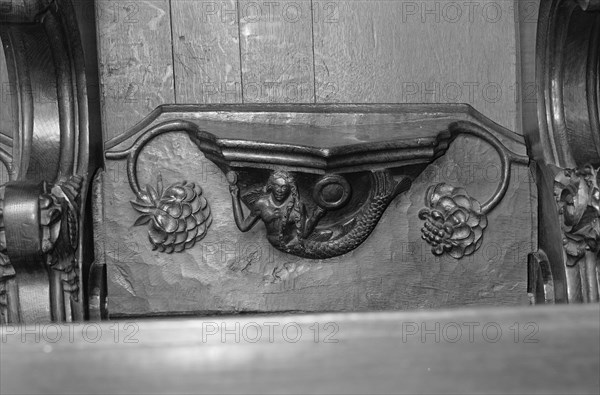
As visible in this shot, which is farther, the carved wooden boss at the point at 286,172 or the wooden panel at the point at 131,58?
the wooden panel at the point at 131,58

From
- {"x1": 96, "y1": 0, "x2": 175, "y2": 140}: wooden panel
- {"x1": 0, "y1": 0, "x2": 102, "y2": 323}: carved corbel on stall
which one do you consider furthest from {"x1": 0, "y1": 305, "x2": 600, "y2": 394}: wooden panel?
{"x1": 96, "y1": 0, "x2": 175, "y2": 140}: wooden panel

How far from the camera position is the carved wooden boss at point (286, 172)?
1.18m

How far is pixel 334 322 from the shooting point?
3.45 ft

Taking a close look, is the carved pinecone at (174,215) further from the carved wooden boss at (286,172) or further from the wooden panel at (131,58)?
the wooden panel at (131,58)

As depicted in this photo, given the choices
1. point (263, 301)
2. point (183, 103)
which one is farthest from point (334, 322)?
point (183, 103)

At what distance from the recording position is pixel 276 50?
4.38ft

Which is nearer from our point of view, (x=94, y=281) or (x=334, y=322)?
(x=334, y=322)

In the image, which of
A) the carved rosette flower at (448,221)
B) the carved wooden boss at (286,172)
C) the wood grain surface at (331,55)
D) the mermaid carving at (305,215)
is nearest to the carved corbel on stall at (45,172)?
the carved wooden boss at (286,172)

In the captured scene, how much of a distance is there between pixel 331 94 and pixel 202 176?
25 cm

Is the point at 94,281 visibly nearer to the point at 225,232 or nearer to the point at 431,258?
the point at 225,232

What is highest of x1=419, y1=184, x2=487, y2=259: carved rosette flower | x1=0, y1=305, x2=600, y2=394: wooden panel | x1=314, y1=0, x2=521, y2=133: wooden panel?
x1=314, y1=0, x2=521, y2=133: wooden panel

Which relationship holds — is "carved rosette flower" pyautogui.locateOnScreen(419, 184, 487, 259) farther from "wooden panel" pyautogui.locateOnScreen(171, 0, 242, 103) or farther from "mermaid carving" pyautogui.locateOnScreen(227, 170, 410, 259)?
"wooden panel" pyautogui.locateOnScreen(171, 0, 242, 103)

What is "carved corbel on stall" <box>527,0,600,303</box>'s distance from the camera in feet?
3.92

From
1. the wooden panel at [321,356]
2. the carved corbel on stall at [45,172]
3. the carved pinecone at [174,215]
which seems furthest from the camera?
the carved pinecone at [174,215]
